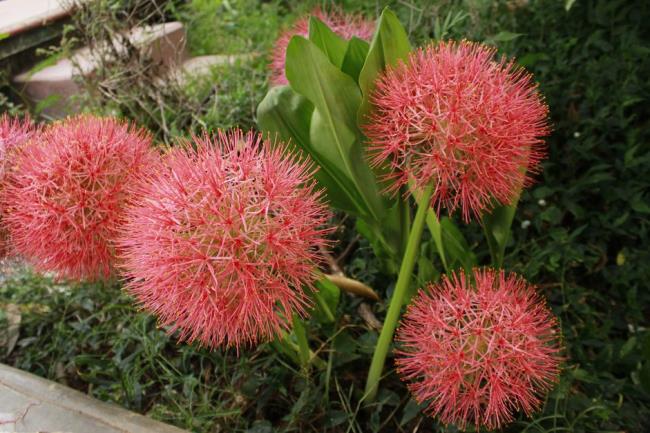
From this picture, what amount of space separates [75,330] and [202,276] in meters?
0.77

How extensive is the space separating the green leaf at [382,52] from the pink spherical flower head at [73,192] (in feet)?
1.22

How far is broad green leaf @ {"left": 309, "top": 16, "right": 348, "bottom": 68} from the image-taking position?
2.97 ft

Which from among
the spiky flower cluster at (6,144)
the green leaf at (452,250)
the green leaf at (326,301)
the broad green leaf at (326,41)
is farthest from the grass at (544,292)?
the broad green leaf at (326,41)

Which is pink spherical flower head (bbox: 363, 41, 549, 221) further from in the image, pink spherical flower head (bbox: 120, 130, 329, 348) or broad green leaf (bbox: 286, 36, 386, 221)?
pink spherical flower head (bbox: 120, 130, 329, 348)

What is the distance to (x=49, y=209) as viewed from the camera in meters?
0.82

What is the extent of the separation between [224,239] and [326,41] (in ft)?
1.50

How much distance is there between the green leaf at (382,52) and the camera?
0.80 meters

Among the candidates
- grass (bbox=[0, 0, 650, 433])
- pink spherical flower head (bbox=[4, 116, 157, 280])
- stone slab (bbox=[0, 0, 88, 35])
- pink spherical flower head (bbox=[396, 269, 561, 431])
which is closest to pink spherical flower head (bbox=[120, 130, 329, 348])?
pink spherical flower head (bbox=[4, 116, 157, 280])

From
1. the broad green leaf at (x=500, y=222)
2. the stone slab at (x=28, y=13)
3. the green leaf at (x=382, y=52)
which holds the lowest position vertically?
the broad green leaf at (x=500, y=222)

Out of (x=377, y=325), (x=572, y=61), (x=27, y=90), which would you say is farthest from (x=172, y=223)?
(x=27, y=90)

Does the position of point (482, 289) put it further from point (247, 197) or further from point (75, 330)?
point (75, 330)

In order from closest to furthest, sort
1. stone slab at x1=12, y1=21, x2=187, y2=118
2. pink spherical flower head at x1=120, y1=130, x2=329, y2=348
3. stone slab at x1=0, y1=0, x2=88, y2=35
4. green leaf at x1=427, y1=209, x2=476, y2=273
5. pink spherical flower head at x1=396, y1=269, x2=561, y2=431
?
pink spherical flower head at x1=120, y1=130, x2=329, y2=348 → pink spherical flower head at x1=396, y1=269, x2=561, y2=431 → green leaf at x1=427, y1=209, x2=476, y2=273 → stone slab at x1=0, y1=0, x2=88, y2=35 → stone slab at x1=12, y1=21, x2=187, y2=118

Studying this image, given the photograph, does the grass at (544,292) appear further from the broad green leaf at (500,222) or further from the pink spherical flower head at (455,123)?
the pink spherical flower head at (455,123)

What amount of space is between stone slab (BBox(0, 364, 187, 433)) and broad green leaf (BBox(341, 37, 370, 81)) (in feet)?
2.22
